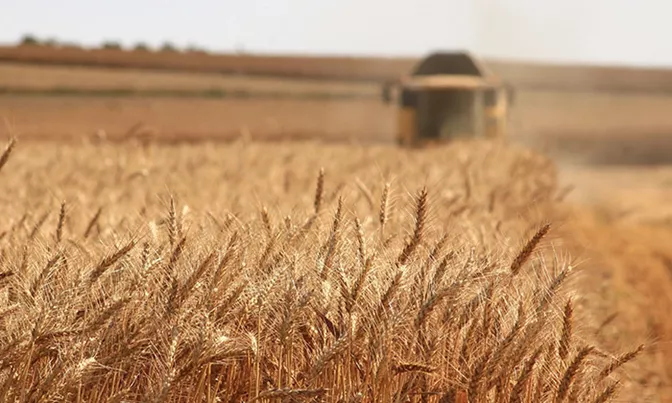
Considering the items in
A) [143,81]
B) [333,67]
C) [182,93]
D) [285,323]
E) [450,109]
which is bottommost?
[333,67]

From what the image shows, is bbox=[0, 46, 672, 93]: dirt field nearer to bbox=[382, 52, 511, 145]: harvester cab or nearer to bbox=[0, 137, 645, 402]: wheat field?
bbox=[382, 52, 511, 145]: harvester cab

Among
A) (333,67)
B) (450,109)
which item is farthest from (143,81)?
(450,109)

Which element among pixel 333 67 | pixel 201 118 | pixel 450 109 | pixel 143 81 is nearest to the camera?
pixel 450 109

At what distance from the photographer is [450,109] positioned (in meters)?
16.0

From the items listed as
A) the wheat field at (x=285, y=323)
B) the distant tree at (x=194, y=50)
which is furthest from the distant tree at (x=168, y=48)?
the wheat field at (x=285, y=323)

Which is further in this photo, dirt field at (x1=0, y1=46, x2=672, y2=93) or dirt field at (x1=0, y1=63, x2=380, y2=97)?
dirt field at (x1=0, y1=46, x2=672, y2=93)

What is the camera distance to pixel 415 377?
250 centimetres

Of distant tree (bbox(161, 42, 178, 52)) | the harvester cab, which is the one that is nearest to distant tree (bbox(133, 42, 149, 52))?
distant tree (bbox(161, 42, 178, 52))

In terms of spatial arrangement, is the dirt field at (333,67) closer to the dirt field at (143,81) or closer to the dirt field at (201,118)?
the dirt field at (143,81)

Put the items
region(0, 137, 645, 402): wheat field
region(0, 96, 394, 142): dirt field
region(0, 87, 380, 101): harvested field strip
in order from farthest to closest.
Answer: region(0, 87, 380, 101): harvested field strip < region(0, 96, 394, 142): dirt field < region(0, 137, 645, 402): wheat field

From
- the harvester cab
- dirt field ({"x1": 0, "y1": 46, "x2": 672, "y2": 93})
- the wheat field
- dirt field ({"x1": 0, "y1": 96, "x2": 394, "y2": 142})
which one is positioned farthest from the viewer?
dirt field ({"x1": 0, "y1": 46, "x2": 672, "y2": 93})

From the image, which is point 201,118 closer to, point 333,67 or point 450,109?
point 333,67

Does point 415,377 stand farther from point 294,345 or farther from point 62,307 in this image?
point 62,307

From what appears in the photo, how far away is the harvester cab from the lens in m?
16.1
